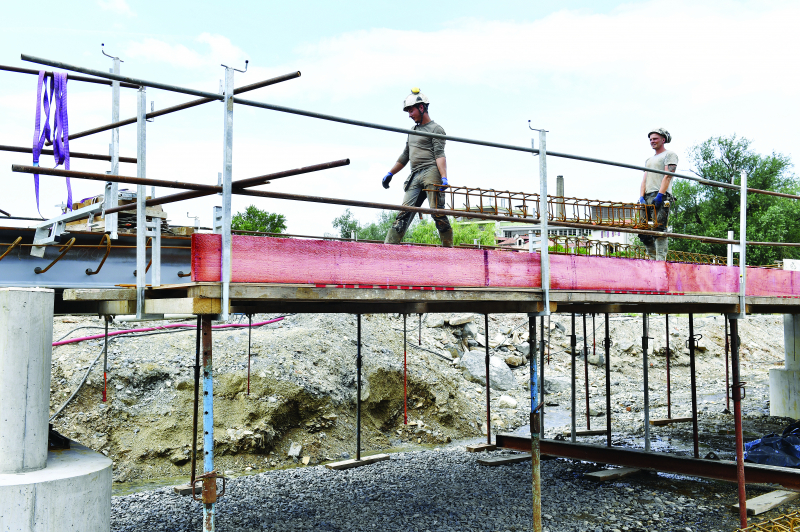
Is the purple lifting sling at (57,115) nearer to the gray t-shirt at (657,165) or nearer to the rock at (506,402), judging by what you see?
the gray t-shirt at (657,165)

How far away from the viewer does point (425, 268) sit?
5957 mm

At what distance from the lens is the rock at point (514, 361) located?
24656 mm

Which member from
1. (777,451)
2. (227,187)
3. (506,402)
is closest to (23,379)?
(227,187)

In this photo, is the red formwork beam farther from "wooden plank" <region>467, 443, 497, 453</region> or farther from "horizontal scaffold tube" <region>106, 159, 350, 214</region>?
"horizontal scaffold tube" <region>106, 159, 350, 214</region>

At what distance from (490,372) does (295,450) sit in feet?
31.9

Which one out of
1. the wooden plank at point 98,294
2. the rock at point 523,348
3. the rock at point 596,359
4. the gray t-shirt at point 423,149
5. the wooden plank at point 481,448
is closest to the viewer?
the wooden plank at point 98,294

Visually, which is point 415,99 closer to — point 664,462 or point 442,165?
point 442,165

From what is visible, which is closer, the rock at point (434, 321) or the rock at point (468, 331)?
the rock at point (468, 331)

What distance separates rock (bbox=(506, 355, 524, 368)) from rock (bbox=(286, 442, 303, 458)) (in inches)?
479

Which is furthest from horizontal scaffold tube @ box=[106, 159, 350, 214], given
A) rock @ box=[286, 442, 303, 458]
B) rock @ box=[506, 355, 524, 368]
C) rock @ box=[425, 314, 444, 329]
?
rock @ box=[425, 314, 444, 329]

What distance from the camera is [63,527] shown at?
5.06 metres

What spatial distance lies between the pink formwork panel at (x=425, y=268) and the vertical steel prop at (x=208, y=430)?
2.15 ft

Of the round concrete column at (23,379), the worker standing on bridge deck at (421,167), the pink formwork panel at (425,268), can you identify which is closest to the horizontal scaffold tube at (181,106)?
the pink formwork panel at (425,268)

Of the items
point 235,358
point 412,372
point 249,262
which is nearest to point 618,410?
point 412,372
